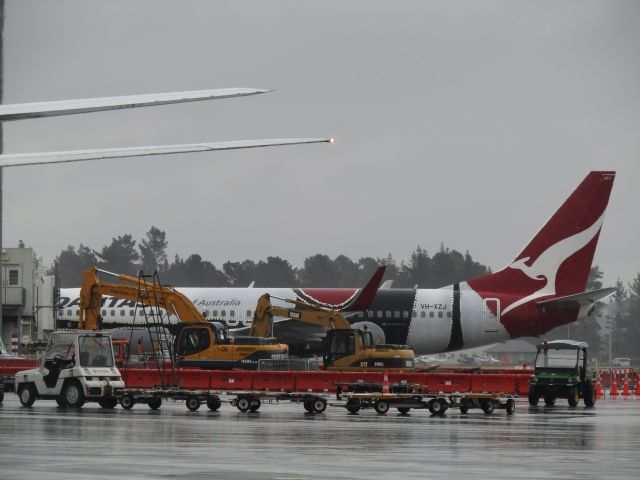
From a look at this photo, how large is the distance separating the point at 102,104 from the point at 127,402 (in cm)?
2209

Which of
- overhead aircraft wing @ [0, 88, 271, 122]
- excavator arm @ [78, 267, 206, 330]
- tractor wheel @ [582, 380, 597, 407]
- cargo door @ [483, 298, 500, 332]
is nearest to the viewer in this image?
overhead aircraft wing @ [0, 88, 271, 122]

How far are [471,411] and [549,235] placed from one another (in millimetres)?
25008

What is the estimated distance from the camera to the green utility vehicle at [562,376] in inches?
1866

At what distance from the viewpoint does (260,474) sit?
2020 cm

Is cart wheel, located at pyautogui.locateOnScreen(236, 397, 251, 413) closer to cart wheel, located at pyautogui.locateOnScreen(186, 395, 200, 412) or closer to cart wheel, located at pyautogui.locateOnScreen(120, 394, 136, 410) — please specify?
cart wheel, located at pyautogui.locateOnScreen(186, 395, 200, 412)

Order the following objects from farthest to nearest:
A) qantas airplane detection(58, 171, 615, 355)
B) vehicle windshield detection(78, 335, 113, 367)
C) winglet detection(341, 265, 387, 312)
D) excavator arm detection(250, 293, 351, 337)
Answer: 1. qantas airplane detection(58, 171, 615, 355)
2. winglet detection(341, 265, 387, 312)
3. excavator arm detection(250, 293, 351, 337)
4. vehicle windshield detection(78, 335, 113, 367)

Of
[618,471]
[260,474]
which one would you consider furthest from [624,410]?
[260,474]

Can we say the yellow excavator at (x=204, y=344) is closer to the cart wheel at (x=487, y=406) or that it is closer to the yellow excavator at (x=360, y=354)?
the yellow excavator at (x=360, y=354)

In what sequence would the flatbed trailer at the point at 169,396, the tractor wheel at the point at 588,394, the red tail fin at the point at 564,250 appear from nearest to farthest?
the flatbed trailer at the point at 169,396 → the tractor wheel at the point at 588,394 → the red tail fin at the point at 564,250

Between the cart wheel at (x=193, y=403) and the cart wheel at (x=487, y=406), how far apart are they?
28.3ft

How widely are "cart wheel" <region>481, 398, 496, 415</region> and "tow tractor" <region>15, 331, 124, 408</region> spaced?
432 inches

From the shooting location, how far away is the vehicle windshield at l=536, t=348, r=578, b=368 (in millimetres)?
48125

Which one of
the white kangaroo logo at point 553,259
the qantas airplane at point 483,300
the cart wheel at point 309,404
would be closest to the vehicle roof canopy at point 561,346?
the cart wheel at point 309,404

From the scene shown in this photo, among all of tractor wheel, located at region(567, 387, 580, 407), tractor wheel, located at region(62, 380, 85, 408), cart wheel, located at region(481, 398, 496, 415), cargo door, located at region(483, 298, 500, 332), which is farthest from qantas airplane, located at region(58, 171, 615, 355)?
tractor wheel, located at region(62, 380, 85, 408)
